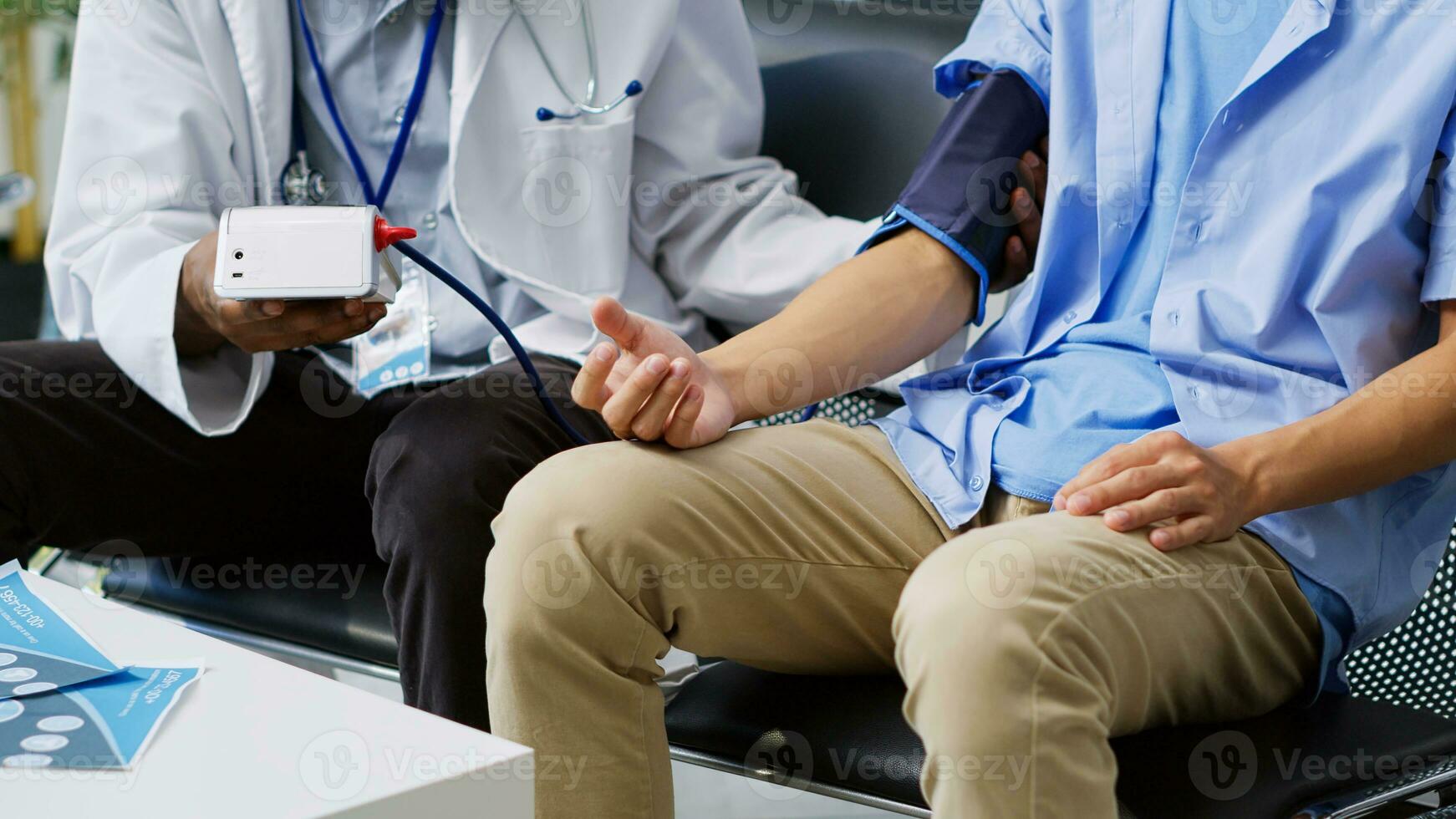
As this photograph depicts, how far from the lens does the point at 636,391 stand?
872 millimetres

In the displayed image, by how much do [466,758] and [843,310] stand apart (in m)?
0.51

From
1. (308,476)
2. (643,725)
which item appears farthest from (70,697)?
Answer: (308,476)

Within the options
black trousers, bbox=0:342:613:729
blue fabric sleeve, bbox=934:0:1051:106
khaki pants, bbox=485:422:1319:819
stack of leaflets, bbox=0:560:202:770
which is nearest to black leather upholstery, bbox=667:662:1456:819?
khaki pants, bbox=485:422:1319:819

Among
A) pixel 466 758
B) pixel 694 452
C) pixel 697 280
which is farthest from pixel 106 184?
pixel 466 758

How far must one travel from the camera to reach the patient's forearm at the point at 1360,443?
0.82 meters

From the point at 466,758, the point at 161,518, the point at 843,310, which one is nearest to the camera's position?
the point at 466,758

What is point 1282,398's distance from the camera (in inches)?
35.6

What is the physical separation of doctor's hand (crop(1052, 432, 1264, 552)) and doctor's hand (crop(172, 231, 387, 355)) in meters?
0.60

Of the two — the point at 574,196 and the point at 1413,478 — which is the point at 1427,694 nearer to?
the point at 1413,478

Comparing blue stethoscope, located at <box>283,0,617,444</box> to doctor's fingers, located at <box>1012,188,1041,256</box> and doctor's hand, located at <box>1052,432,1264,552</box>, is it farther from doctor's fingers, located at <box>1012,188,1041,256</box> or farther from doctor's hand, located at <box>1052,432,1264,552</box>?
doctor's hand, located at <box>1052,432,1264,552</box>

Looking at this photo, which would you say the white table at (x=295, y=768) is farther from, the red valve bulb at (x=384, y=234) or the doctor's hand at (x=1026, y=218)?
the doctor's hand at (x=1026, y=218)

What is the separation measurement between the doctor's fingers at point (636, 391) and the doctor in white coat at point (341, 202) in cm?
38

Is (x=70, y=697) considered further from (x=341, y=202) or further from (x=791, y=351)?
(x=341, y=202)

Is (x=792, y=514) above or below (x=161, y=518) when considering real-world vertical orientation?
above
